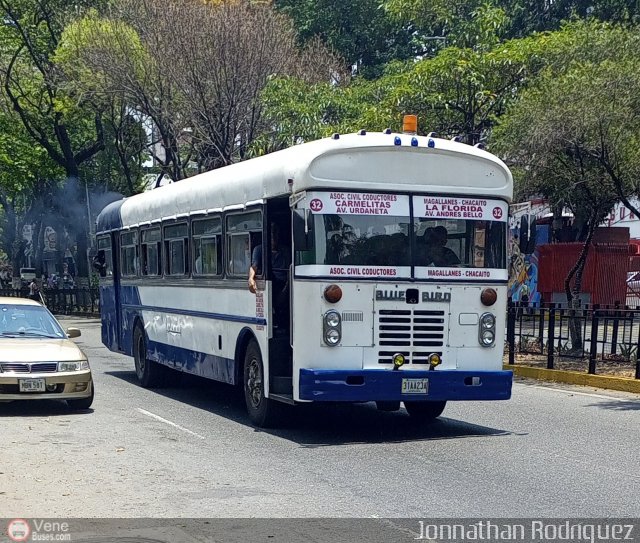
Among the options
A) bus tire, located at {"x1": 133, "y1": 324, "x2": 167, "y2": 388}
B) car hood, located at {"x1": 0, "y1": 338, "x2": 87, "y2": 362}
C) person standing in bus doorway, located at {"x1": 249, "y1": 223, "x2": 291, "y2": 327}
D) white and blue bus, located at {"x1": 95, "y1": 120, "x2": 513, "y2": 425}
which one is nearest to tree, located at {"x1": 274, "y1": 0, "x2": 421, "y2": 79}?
bus tire, located at {"x1": 133, "y1": 324, "x2": 167, "y2": 388}

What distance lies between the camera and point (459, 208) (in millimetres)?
12180

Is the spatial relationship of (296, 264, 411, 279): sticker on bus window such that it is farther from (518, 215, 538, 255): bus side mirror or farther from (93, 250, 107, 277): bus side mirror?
(93, 250, 107, 277): bus side mirror

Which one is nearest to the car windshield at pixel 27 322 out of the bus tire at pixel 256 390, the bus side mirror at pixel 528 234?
the bus tire at pixel 256 390

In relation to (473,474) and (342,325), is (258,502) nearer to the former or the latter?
(473,474)

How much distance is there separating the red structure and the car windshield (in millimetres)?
22689

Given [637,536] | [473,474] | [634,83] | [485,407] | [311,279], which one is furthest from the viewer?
[634,83]

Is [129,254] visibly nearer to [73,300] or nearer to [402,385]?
[402,385]

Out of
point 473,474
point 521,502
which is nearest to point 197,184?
point 473,474

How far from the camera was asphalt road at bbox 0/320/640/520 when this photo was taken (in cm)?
851

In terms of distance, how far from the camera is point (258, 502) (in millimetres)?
8641

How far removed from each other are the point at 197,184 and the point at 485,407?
4.96 meters

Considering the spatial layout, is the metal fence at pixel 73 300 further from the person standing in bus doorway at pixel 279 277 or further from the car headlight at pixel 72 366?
the person standing in bus doorway at pixel 279 277

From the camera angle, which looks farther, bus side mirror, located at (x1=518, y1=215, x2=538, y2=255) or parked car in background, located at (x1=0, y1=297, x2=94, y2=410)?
bus side mirror, located at (x1=518, y1=215, x2=538, y2=255)

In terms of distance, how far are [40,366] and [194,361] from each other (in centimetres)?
247
